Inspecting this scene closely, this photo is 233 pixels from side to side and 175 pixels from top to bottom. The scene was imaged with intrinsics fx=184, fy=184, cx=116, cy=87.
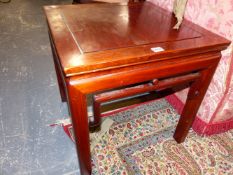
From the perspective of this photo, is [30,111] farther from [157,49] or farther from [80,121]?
[157,49]

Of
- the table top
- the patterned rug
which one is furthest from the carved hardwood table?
the patterned rug

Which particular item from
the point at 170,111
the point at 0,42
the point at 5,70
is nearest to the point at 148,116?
the point at 170,111

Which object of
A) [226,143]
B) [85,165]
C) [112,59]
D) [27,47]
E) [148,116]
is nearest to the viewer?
[112,59]

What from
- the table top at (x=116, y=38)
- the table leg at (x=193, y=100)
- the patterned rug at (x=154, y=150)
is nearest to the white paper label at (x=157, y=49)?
the table top at (x=116, y=38)

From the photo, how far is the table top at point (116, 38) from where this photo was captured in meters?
0.51

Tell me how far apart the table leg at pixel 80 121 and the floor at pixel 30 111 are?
0.74 feet

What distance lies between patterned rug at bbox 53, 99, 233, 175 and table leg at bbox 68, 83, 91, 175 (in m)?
0.21

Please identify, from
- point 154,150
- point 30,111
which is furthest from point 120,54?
point 30,111

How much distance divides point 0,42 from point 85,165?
174cm

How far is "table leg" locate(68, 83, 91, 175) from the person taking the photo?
1.70 ft

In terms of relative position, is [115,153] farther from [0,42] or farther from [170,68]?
[0,42]

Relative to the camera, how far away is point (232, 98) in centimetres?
87

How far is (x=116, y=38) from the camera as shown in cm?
61

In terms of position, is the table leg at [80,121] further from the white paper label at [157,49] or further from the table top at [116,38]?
the white paper label at [157,49]
